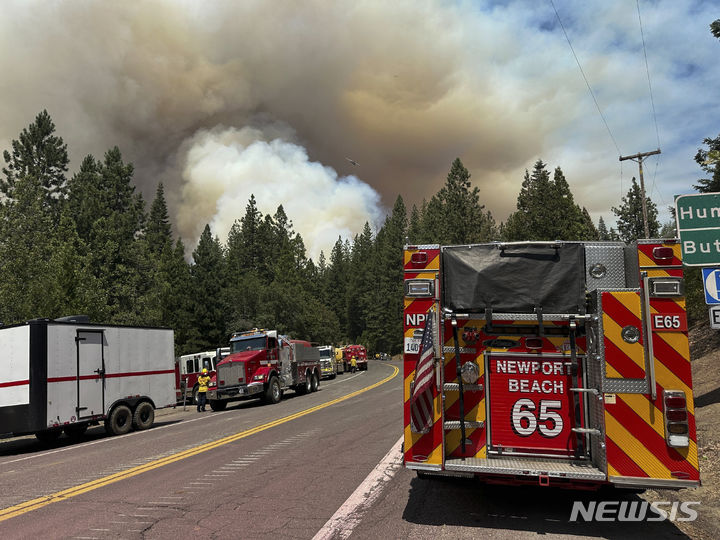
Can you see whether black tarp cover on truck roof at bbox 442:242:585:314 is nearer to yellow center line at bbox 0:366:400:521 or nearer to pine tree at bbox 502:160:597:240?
yellow center line at bbox 0:366:400:521

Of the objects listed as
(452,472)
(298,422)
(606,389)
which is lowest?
(298,422)

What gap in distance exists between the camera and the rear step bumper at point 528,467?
4969 mm

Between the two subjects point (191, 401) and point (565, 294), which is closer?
point (565, 294)

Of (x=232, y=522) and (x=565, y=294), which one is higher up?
(x=565, y=294)

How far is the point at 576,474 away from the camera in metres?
4.96

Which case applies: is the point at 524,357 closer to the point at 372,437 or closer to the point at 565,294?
the point at 565,294

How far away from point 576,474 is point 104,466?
26.1 ft

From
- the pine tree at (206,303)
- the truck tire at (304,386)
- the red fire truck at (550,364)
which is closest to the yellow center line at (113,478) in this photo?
the red fire truck at (550,364)

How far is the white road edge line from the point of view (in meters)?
5.05

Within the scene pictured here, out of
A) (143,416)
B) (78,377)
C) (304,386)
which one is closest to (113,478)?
(78,377)

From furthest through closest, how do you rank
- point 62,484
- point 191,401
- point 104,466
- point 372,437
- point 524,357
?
point 191,401
point 372,437
point 104,466
point 62,484
point 524,357

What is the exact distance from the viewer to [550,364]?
5.65 meters

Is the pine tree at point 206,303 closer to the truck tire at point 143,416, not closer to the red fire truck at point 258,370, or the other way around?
the red fire truck at point 258,370

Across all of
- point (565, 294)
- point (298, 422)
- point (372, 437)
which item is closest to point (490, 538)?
point (565, 294)
